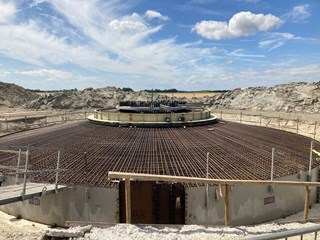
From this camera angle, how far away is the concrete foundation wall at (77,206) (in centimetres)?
A: 1241

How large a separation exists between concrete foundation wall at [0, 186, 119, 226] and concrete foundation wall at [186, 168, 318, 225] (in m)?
3.09

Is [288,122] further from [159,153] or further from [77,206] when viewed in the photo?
[77,206]

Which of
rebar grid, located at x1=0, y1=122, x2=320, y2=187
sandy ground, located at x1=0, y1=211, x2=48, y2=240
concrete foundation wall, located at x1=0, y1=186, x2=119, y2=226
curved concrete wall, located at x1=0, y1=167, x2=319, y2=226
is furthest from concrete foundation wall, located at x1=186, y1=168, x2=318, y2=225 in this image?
sandy ground, located at x1=0, y1=211, x2=48, y2=240

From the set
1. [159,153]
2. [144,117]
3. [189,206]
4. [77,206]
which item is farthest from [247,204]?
[144,117]

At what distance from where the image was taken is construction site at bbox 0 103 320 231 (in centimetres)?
1221

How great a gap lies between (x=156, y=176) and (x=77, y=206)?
4.96 meters

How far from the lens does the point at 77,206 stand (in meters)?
12.8

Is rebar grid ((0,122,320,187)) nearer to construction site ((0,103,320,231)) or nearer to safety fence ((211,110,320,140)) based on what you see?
construction site ((0,103,320,231))

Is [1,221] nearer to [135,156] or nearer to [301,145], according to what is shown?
[135,156]

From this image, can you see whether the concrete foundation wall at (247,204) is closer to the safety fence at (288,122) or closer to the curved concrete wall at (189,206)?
the curved concrete wall at (189,206)

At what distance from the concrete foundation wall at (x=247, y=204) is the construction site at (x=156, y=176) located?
4 centimetres

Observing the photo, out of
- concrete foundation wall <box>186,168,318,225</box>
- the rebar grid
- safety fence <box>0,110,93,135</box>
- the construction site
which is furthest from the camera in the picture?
safety fence <box>0,110,93,135</box>

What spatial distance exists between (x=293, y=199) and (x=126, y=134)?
30.4ft

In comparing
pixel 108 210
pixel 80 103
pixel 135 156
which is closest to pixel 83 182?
pixel 108 210
